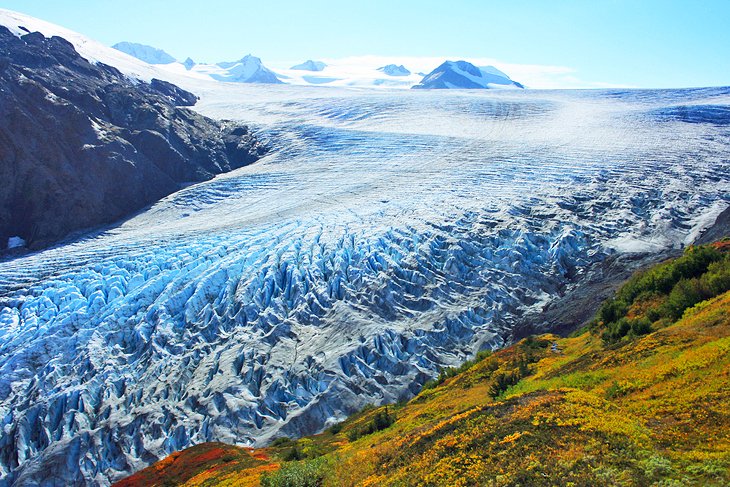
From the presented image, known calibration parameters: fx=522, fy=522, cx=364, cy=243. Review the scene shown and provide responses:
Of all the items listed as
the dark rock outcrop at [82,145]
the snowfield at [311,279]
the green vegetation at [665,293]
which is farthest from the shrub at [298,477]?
the dark rock outcrop at [82,145]

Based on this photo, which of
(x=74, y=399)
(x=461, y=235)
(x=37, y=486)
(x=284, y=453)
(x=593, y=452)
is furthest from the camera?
(x=461, y=235)

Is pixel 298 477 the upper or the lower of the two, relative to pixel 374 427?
upper

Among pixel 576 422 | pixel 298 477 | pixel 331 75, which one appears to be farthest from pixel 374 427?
pixel 331 75

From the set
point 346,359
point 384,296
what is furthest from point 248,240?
point 346,359

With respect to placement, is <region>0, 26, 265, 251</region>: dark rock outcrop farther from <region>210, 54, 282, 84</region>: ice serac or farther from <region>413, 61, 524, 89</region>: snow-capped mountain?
<region>413, 61, 524, 89</region>: snow-capped mountain

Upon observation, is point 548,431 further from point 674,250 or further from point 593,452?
point 674,250

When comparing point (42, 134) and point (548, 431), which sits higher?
point (42, 134)

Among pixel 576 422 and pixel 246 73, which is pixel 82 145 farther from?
pixel 246 73

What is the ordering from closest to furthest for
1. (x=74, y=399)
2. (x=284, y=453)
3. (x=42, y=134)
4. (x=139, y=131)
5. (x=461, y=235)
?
(x=284, y=453), (x=74, y=399), (x=461, y=235), (x=42, y=134), (x=139, y=131)
